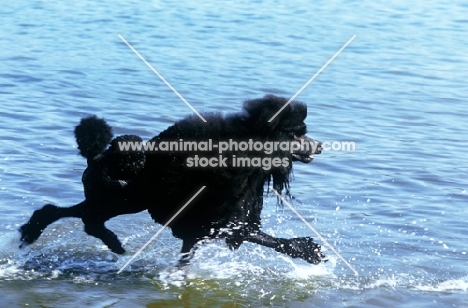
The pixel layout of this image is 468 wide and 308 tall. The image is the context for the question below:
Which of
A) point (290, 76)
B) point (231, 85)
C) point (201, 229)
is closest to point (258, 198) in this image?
point (201, 229)

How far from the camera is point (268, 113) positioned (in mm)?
6309

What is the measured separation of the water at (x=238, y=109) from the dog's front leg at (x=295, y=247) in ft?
0.56

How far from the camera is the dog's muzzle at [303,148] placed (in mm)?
6555

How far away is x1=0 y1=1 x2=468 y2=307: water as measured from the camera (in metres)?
6.61

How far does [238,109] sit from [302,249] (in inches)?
198

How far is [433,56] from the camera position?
15.7 meters

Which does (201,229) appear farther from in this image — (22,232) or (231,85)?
(231,85)

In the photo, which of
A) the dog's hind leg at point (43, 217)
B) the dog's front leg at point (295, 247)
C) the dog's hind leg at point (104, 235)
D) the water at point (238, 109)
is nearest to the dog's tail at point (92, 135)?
the dog's hind leg at point (43, 217)

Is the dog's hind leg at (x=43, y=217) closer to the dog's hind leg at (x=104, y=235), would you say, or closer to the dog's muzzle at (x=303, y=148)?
the dog's hind leg at (x=104, y=235)

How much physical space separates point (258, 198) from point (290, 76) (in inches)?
294

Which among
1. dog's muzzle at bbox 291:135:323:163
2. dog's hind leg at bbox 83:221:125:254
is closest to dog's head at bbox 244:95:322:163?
dog's muzzle at bbox 291:135:323:163

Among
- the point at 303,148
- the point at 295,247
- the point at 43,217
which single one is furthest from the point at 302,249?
the point at 43,217

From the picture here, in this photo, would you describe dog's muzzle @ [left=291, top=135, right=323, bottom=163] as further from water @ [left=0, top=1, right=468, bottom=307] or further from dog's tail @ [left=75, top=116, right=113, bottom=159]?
dog's tail @ [left=75, top=116, right=113, bottom=159]

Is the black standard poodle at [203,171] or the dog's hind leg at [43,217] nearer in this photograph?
the black standard poodle at [203,171]
